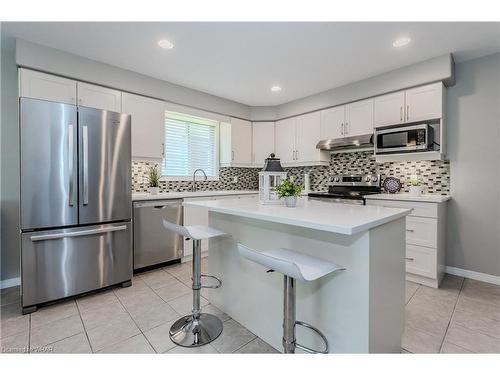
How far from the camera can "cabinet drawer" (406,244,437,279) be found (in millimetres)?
2654

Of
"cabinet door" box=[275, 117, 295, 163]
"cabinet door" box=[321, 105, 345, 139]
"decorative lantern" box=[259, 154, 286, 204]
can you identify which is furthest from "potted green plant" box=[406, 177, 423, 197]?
"decorative lantern" box=[259, 154, 286, 204]

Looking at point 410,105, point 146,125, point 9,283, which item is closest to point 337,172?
point 410,105

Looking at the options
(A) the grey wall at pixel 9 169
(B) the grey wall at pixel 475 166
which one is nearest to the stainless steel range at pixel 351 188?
(B) the grey wall at pixel 475 166

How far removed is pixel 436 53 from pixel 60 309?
Result: 14.9 feet

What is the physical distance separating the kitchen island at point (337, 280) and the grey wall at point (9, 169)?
7.61 ft

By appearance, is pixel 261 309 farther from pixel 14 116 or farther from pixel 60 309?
pixel 14 116

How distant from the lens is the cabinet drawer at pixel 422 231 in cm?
266

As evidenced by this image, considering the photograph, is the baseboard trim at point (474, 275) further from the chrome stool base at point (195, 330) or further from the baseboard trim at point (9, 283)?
the baseboard trim at point (9, 283)

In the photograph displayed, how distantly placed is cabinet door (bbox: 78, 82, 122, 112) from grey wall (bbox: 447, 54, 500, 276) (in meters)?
4.10

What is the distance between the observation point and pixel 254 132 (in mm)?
4758

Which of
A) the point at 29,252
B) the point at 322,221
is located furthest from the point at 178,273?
the point at 322,221

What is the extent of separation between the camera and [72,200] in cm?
230

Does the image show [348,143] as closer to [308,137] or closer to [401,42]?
[308,137]

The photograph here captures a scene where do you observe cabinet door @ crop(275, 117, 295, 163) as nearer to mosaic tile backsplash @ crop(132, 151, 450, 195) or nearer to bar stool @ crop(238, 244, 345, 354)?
mosaic tile backsplash @ crop(132, 151, 450, 195)
